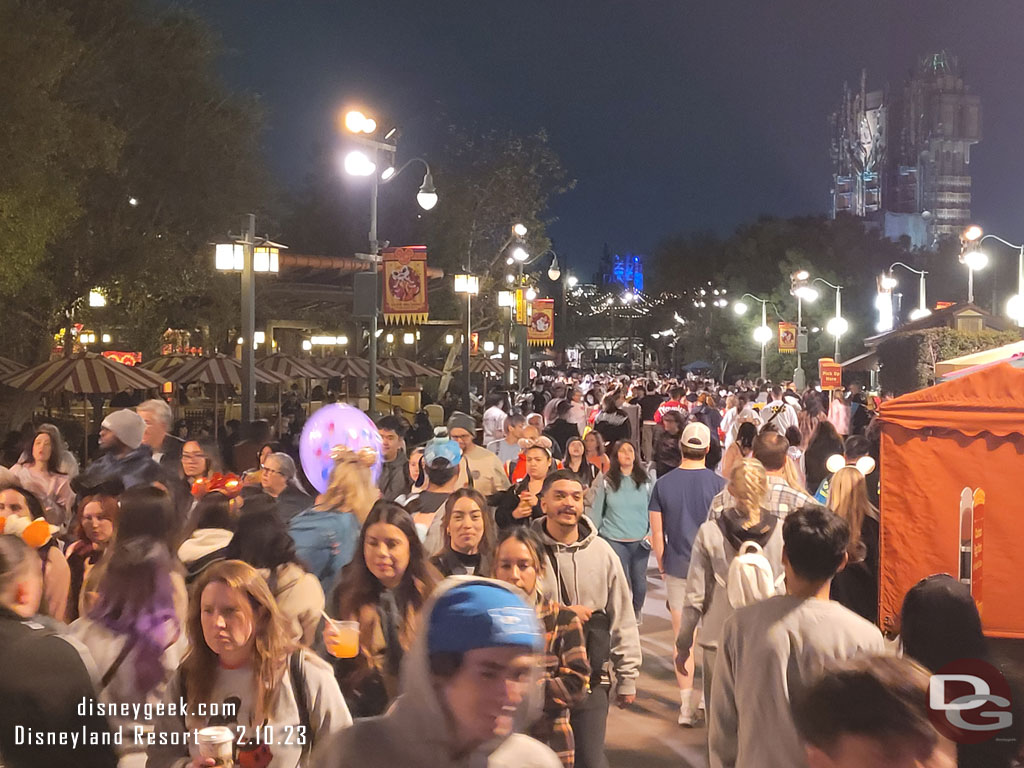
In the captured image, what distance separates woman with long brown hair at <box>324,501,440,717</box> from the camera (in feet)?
14.6

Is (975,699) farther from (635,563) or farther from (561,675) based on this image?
(635,563)

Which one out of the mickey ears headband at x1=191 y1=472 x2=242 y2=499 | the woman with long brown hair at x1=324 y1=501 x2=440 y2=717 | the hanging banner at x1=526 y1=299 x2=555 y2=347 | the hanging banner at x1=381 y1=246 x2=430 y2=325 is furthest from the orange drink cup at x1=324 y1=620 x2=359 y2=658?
the hanging banner at x1=526 y1=299 x2=555 y2=347

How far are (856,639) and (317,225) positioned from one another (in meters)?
48.8

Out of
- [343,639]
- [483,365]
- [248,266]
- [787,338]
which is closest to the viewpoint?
[343,639]

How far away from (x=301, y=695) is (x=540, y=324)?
128 ft

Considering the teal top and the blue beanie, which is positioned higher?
the blue beanie

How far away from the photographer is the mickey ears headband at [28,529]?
221 inches

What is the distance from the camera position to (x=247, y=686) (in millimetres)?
3701

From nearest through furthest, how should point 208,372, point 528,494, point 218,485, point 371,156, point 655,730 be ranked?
point 655,730 → point 528,494 → point 218,485 → point 371,156 → point 208,372

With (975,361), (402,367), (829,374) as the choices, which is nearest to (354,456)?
(975,361)

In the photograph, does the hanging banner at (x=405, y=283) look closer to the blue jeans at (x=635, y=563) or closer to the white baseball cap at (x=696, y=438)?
the blue jeans at (x=635, y=563)

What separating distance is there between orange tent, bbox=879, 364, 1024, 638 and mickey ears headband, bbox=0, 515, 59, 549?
20.2ft

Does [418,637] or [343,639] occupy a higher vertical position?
[418,637]

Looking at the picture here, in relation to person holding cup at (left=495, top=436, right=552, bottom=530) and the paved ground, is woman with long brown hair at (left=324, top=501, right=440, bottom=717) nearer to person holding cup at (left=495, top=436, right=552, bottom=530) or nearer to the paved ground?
the paved ground
